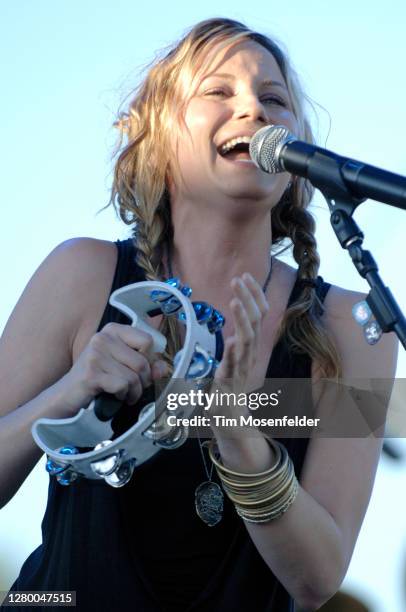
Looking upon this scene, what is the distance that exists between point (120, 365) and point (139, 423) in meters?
0.13

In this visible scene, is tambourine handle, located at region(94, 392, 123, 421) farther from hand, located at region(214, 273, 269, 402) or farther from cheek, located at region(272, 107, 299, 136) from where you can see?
cheek, located at region(272, 107, 299, 136)

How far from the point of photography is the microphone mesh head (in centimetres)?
218

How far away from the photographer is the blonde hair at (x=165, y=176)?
2916mm

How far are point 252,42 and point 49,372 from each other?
3.52 ft

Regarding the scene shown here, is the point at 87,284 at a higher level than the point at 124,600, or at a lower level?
higher

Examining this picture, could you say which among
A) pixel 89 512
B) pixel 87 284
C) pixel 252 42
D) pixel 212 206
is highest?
pixel 252 42

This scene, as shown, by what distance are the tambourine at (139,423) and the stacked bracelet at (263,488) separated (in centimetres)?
14

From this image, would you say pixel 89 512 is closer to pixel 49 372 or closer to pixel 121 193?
pixel 49 372

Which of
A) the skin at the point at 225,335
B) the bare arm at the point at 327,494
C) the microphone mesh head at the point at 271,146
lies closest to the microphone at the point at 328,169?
the microphone mesh head at the point at 271,146

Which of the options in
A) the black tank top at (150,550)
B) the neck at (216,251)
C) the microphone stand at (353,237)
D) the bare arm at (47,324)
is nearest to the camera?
the microphone stand at (353,237)

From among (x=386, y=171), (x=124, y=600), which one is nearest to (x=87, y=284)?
(x=124, y=600)

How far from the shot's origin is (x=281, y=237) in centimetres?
326

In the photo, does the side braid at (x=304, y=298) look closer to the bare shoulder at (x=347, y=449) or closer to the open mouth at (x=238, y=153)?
the bare shoulder at (x=347, y=449)

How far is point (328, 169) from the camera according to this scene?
2.04m
